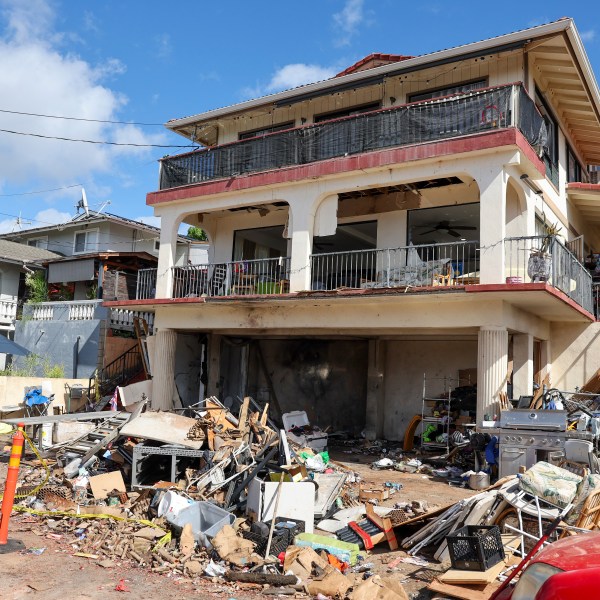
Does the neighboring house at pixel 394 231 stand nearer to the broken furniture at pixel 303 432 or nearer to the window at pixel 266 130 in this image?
the window at pixel 266 130

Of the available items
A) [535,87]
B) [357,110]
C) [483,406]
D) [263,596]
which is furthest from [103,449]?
A: [535,87]

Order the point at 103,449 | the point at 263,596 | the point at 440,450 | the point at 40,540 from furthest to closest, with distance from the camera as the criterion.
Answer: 1. the point at 440,450
2. the point at 103,449
3. the point at 40,540
4. the point at 263,596

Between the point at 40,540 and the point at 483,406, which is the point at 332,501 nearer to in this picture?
the point at 40,540

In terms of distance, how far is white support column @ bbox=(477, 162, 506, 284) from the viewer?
12.0 m

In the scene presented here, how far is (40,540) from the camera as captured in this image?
7219mm

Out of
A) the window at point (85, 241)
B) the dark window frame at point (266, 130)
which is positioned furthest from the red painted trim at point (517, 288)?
the window at point (85, 241)

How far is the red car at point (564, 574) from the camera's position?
282 centimetres

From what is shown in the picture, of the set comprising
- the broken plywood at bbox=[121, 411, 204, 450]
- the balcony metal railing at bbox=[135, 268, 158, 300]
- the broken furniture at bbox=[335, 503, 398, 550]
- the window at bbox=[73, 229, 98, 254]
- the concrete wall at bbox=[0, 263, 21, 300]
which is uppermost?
the window at bbox=[73, 229, 98, 254]

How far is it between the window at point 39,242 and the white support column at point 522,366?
26.8 m

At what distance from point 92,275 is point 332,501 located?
65.0 ft

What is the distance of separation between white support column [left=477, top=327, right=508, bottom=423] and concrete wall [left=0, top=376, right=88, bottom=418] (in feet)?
43.2

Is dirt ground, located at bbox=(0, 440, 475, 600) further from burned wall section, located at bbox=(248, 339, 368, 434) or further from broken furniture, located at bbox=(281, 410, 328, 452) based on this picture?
burned wall section, located at bbox=(248, 339, 368, 434)

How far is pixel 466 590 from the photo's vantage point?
5.42 meters

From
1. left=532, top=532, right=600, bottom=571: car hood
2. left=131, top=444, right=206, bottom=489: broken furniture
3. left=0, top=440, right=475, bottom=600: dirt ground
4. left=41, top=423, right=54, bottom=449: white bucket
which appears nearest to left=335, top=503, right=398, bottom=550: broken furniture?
left=0, top=440, right=475, bottom=600: dirt ground
